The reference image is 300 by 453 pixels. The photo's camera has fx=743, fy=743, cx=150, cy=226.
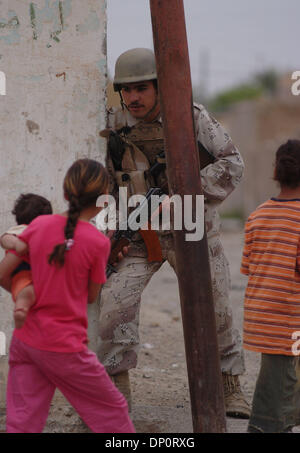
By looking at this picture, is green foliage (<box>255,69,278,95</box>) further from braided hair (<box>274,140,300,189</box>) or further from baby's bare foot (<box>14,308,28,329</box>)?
baby's bare foot (<box>14,308,28,329</box>)

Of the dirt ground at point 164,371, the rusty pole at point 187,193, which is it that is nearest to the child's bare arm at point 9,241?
the rusty pole at point 187,193

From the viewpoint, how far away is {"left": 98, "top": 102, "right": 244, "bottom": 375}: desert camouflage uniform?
412 centimetres

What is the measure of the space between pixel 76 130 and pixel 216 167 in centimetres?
81

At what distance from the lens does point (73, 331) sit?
2.99 meters

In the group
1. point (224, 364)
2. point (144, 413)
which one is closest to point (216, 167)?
point (224, 364)

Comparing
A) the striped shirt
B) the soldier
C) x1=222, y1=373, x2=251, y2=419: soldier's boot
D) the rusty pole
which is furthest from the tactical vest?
x1=222, y1=373, x2=251, y2=419: soldier's boot

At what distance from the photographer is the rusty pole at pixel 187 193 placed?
350 centimetres

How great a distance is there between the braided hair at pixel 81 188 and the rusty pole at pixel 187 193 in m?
0.58

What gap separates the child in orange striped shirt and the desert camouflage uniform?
0.57 meters

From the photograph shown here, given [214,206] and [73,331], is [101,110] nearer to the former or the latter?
[214,206]

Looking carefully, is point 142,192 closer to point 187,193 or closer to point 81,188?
point 187,193
